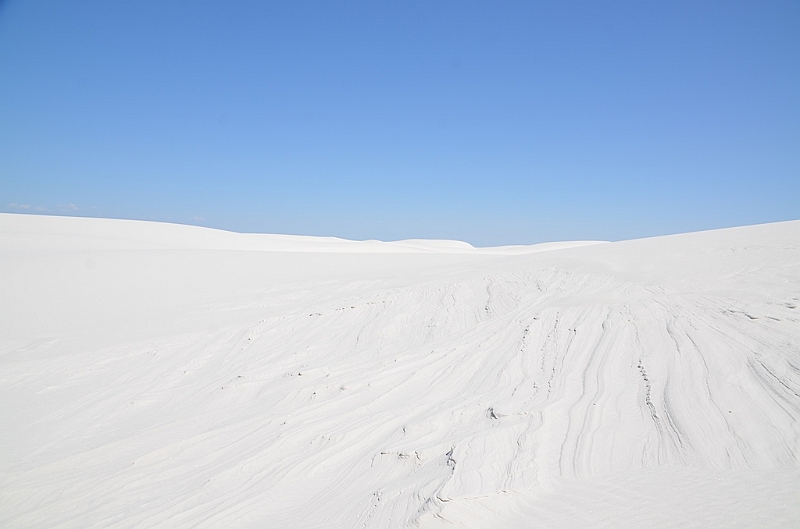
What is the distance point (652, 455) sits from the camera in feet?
12.0

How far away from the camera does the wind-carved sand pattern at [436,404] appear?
3391mm

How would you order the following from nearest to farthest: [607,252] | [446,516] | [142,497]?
[446,516] < [142,497] < [607,252]

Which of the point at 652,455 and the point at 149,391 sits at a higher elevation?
the point at 652,455

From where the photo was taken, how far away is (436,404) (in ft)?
16.6

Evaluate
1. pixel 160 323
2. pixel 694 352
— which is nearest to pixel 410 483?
pixel 694 352

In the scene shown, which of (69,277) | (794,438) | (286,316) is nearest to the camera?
(794,438)

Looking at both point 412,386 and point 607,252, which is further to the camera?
point 607,252

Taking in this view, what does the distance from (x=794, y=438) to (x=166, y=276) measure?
14523 millimetres

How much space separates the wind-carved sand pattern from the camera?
339 centimetres

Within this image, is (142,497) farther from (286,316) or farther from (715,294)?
(715,294)

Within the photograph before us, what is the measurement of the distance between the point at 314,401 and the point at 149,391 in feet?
9.15

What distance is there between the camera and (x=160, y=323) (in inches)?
372

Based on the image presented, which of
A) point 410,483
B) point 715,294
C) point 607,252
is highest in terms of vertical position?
point 607,252

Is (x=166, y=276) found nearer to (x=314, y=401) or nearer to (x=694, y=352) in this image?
(x=314, y=401)
